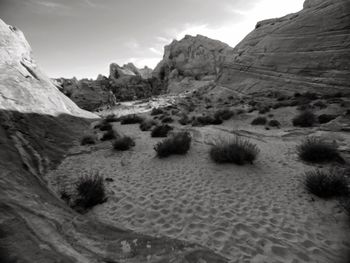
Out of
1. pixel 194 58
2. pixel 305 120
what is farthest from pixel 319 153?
pixel 194 58

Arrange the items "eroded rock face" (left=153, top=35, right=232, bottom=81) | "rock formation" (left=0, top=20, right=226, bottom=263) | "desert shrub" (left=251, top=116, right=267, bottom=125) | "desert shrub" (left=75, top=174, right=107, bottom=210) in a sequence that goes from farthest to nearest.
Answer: "eroded rock face" (left=153, top=35, right=232, bottom=81), "desert shrub" (left=251, top=116, right=267, bottom=125), "desert shrub" (left=75, top=174, right=107, bottom=210), "rock formation" (left=0, top=20, right=226, bottom=263)

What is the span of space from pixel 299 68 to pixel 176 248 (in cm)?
2465

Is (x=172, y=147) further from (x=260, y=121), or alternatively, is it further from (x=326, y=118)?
(x=326, y=118)

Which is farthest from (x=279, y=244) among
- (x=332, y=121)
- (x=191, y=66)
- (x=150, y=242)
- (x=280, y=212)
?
(x=191, y=66)

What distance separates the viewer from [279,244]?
3.22m

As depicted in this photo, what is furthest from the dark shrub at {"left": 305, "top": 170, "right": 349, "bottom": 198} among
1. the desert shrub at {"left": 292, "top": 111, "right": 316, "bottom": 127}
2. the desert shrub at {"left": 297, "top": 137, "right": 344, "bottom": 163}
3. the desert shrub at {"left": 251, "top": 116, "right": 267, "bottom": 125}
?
the desert shrub at {"left": 251, "top": 116, "right": 267, "bottom": 125}

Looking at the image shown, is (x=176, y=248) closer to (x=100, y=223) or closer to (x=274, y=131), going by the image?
(x=100, y=223)

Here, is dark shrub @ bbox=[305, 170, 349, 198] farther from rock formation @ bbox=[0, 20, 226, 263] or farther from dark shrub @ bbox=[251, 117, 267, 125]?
dark shrub @ bbox=[251, 117, 267, 125]

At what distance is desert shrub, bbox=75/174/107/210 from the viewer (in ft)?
14.3

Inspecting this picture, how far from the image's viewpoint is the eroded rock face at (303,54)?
18.5 m

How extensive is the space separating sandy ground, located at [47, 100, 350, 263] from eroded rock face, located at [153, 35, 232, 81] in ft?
184

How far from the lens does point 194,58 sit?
6412cm

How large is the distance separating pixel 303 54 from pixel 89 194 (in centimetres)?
2581

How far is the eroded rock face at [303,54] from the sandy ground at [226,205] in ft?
49.9
